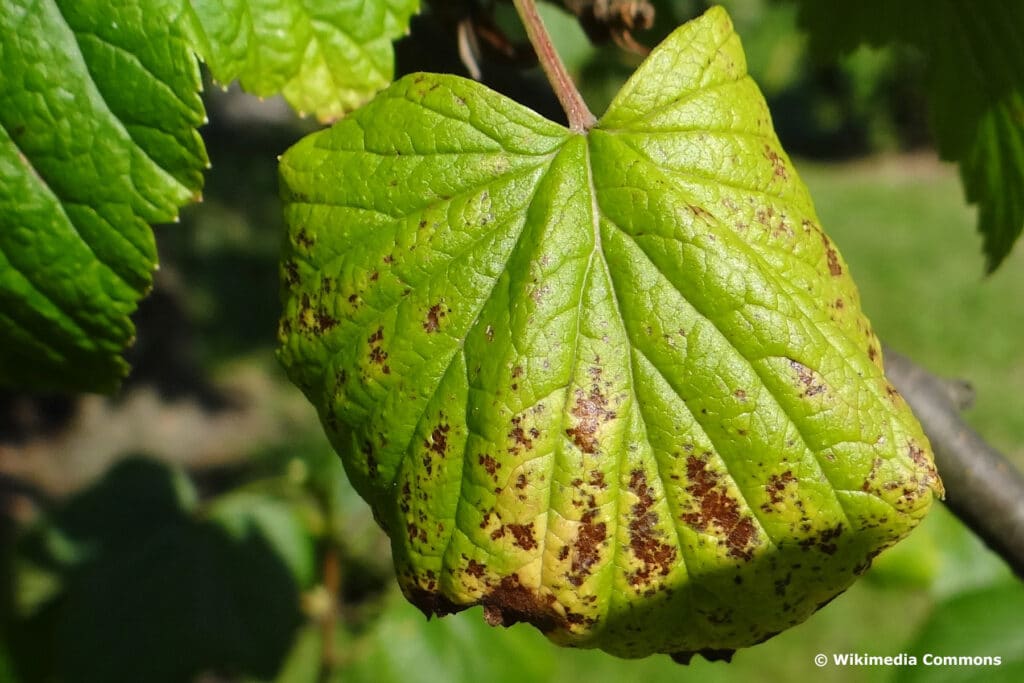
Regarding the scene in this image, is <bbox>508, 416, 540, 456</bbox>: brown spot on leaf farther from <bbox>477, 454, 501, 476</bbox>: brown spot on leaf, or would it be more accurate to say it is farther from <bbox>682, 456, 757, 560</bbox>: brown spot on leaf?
<bbox>682, 456, 757, 560</bbox>: brown spot on leaf

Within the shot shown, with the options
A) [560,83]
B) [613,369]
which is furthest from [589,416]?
[560,83]

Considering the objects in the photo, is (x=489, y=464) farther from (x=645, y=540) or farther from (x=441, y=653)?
(x=441, y=653)

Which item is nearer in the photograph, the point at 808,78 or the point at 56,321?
the point at 56,321

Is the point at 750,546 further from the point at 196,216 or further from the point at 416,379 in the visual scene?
the point at 196,216

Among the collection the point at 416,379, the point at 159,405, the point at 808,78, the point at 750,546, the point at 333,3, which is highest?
the point at 333,3

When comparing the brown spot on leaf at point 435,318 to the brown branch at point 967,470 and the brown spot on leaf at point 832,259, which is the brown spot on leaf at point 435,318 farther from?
the brown branch at point 967,470

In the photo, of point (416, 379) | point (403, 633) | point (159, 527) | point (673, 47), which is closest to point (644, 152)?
point (673, 47)

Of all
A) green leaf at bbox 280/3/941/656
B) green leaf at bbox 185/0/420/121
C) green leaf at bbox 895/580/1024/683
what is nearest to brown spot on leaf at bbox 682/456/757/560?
green leaf at bbox 280/3/941/656
